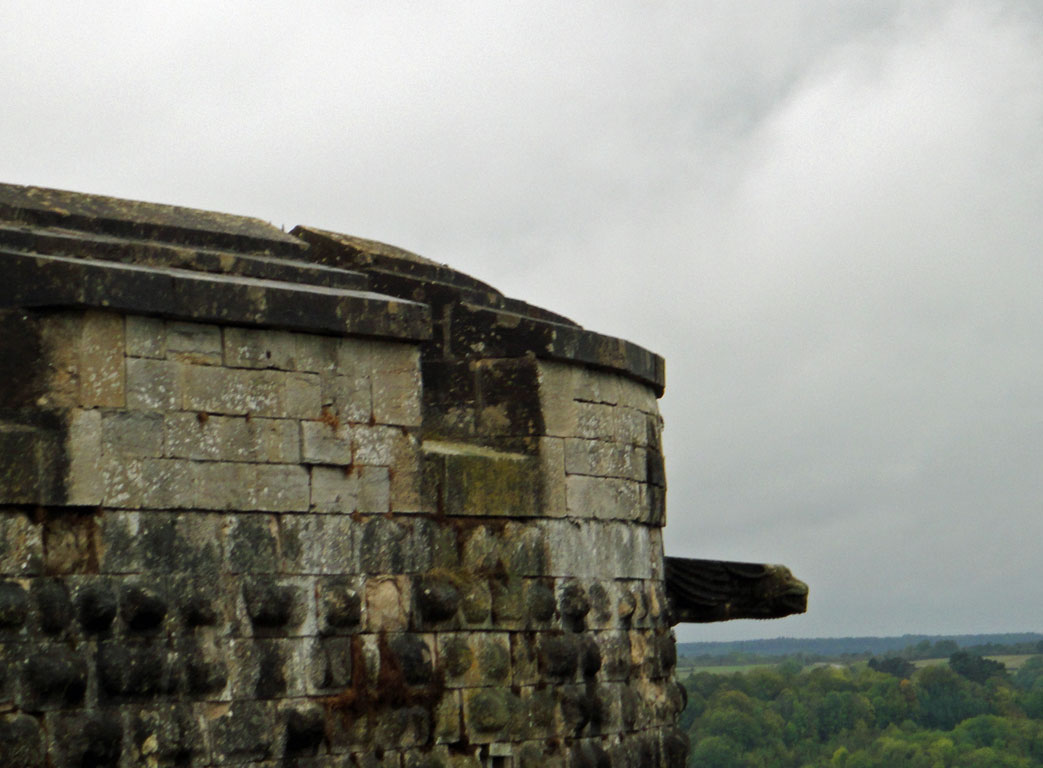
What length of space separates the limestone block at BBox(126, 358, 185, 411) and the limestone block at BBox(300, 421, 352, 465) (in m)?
0.67

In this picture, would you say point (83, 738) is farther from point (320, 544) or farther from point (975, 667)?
point (975, 667)

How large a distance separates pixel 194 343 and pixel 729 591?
456 cm

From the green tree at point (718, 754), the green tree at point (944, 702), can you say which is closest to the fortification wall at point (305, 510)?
the green tree at point (718, 754)

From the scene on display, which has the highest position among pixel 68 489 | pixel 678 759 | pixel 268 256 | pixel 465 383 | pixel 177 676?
pixel 268 256

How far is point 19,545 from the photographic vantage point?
278 inches

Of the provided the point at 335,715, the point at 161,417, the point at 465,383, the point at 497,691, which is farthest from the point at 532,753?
the point at 161,417

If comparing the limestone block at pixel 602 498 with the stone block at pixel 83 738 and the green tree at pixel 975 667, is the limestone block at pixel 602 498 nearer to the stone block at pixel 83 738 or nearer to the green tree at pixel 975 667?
the stone block at pixel 83 738

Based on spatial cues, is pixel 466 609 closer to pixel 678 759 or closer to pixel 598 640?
pixel 598 640

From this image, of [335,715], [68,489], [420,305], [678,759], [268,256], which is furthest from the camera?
[678,759]

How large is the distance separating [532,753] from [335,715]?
1.25 meters

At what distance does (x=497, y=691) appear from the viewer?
28.3 ft

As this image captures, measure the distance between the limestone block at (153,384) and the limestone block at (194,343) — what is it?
0.06 meters

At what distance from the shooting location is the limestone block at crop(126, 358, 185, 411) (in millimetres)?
7438

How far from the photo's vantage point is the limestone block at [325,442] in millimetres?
7988
